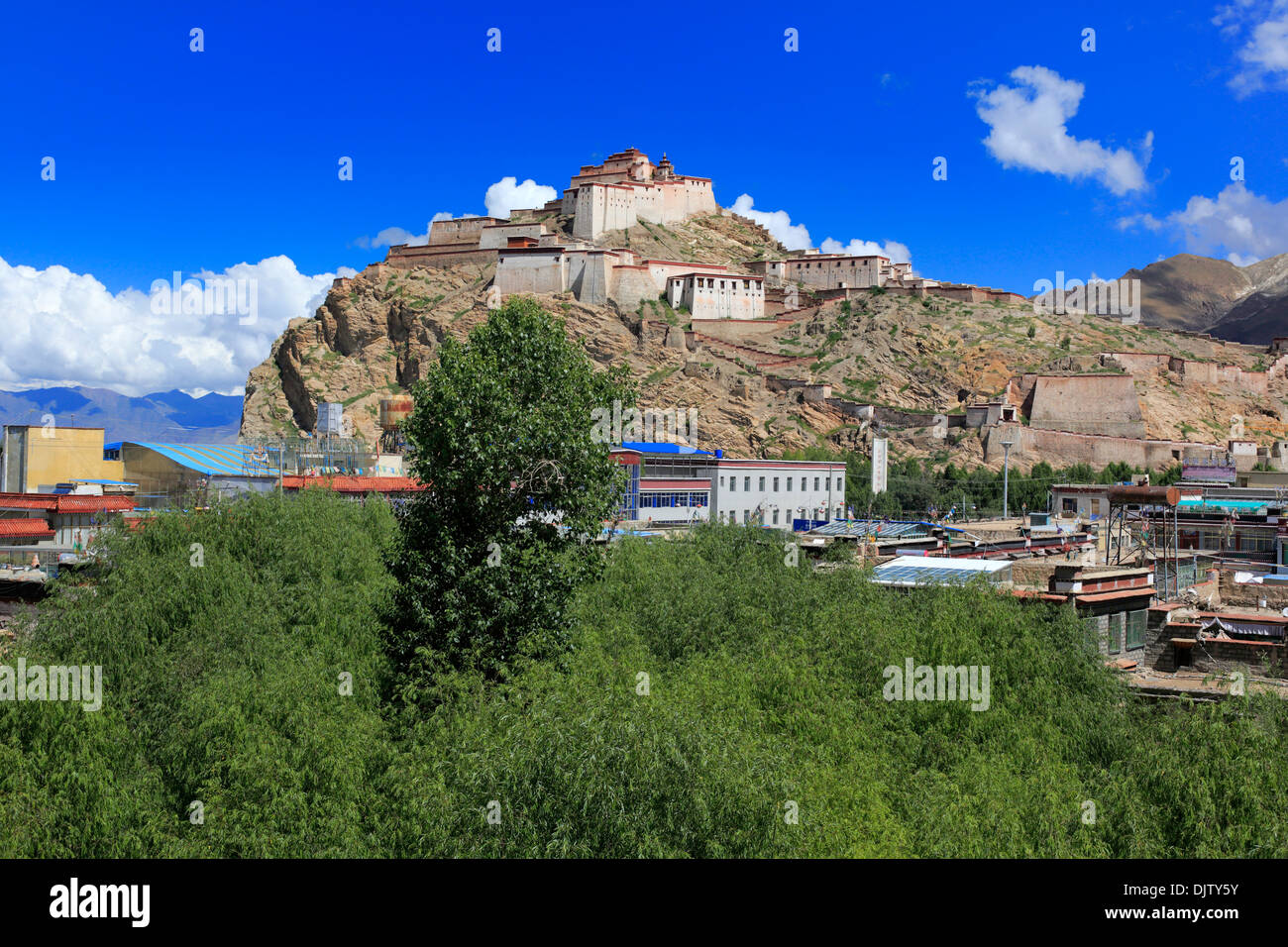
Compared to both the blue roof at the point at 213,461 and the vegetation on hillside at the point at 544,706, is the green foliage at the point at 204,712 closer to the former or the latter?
the vegetation on hillside at the point at 544,706

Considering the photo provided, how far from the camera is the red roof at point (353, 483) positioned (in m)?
42.5

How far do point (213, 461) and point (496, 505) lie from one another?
101ft

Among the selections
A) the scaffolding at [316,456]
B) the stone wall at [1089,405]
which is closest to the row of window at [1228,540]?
the scaffolding at [316,456]

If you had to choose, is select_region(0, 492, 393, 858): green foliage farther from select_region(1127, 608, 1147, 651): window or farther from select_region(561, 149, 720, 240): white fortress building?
select_region(561, 149, 720, 240): white fortress building

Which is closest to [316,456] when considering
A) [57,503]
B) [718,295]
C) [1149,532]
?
[57,503]

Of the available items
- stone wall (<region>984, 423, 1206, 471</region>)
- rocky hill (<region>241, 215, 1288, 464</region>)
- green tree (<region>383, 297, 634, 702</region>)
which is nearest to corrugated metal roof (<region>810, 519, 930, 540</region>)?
green tree (<region>383, 297, 634, 702</region>)

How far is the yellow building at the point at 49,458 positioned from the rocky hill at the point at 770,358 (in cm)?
4347

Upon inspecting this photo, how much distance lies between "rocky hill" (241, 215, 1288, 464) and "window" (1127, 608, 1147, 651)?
65398 millimetres

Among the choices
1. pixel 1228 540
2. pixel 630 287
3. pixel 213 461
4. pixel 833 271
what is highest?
pixel 833 271

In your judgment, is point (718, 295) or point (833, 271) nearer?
point (718, 295)

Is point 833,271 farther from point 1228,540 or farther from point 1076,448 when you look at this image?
point 1228,540

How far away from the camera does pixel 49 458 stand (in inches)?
1826
